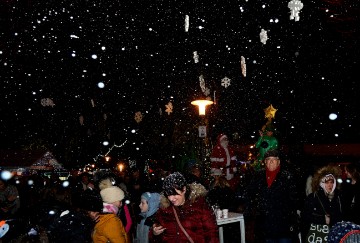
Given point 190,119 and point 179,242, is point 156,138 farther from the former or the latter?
point 179,242

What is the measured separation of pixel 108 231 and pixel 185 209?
89 centimetres

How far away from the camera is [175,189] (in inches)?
185

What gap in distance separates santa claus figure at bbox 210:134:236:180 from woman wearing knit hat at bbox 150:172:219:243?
6.84m

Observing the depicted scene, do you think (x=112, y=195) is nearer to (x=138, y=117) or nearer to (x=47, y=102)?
(x=138, y=117)

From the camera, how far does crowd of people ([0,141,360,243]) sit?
4145 mm

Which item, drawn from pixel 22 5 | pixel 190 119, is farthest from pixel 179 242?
pixel 190 119

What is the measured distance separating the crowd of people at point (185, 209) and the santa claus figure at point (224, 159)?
5.15ft

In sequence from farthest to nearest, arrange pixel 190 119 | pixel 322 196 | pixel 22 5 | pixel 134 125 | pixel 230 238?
1. pixel 134 125
2. pixel 190 119
3. pixel 22 5
4. pixel 230 238
5. pixel 322 196

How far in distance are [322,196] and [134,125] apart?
25315mm

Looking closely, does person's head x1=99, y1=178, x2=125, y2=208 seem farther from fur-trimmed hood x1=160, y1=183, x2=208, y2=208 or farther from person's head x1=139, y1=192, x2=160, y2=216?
person's head x1=139, y1=192, x2=160, y2=216

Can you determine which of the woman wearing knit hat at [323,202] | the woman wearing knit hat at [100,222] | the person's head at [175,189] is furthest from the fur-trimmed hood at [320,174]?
the woman wearing knit hat at [100,222]

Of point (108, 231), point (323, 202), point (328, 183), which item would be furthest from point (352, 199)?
point (108, 231)

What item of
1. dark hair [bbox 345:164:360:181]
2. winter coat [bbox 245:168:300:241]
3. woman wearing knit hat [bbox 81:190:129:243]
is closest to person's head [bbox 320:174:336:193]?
winter coat [bbox 245:168:300:241]

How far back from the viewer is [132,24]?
96.7 feet
